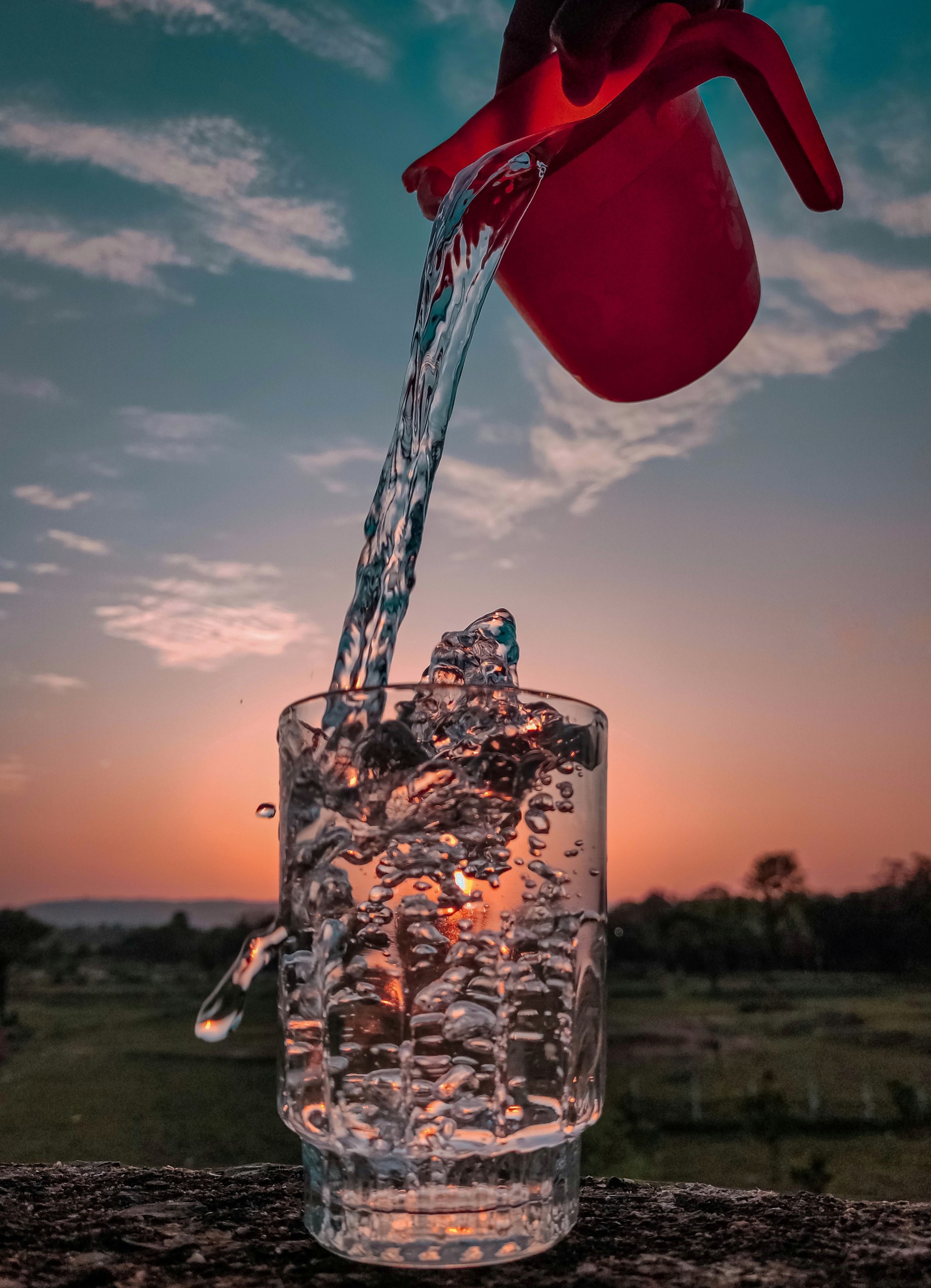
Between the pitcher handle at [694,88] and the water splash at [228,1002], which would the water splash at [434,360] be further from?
the water splash at [228,1002]

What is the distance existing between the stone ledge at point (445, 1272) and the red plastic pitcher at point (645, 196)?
70 cm

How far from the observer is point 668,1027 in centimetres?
1784

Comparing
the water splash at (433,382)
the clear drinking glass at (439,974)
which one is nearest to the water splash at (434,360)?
the water splash at (433,382)

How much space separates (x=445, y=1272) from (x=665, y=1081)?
777 inches

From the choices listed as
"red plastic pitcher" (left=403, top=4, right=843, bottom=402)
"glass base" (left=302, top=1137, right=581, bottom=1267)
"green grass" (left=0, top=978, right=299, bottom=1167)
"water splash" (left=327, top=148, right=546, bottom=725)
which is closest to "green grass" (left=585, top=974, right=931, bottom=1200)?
"green grass" (left=0, top=978, right=299, bottom=1167)

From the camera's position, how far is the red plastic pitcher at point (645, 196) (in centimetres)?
79

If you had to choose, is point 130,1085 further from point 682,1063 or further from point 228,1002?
point 228,1002

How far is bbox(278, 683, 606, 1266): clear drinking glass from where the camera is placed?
0.51 meters

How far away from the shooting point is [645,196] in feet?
2.90

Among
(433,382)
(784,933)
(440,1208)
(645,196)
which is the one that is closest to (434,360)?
(433,382)

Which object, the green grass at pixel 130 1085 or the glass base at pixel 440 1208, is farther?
the green grass at pixel 130 1085

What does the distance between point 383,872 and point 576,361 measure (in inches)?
24.3

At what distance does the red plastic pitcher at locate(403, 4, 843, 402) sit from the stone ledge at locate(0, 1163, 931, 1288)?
0.70m

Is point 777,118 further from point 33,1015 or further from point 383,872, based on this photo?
point 33,1015
